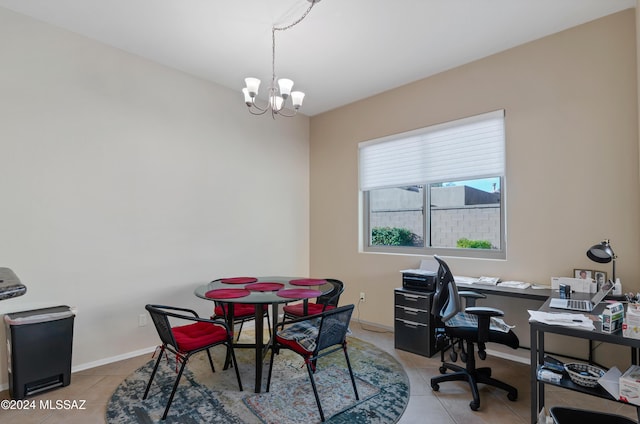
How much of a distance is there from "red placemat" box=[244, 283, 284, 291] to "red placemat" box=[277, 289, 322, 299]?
0.14 metres

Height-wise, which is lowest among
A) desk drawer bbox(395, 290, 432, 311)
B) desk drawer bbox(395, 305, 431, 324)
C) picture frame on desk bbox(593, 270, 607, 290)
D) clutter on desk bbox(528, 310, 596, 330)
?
desk drawer bbox(395, 305, 431, 324)

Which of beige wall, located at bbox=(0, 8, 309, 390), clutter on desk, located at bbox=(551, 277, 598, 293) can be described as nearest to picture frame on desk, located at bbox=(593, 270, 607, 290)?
clutter on desk, located at bbox=(551, 277, 598, 293)

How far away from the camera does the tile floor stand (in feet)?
7.14

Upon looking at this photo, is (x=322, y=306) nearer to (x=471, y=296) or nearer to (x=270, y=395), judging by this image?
(x=270, y=395)

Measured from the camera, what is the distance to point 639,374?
166 cm

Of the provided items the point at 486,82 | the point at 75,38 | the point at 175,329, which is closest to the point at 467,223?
the point at 486,82

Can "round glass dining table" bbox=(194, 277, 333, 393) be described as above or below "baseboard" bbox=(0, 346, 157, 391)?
above

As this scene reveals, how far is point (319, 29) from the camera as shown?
283cm

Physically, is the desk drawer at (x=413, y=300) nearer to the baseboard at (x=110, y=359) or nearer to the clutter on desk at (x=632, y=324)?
the clutter on desk at (x=632, y=324)

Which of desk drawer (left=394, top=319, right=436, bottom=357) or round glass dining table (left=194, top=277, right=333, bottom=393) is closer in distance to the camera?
round glass dining table (left=194, top=277, right=333, bottom=393)

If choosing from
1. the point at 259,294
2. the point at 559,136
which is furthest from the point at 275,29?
the point at 559,136

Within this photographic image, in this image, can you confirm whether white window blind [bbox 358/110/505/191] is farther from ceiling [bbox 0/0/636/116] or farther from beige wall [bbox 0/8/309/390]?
beige wall [bbox 0/8/309/390]

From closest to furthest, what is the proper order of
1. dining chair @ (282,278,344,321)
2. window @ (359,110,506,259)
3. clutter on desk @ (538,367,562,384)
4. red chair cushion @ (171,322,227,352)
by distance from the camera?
1. clutter on desk @ (538,367,562,384)
2. red chair cushion @ (171,322,227,352)
3. dining chair @ (282,278,344,321)
4. window @ (359,110,506,259)

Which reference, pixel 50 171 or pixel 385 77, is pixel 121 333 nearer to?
pixel 50 171
